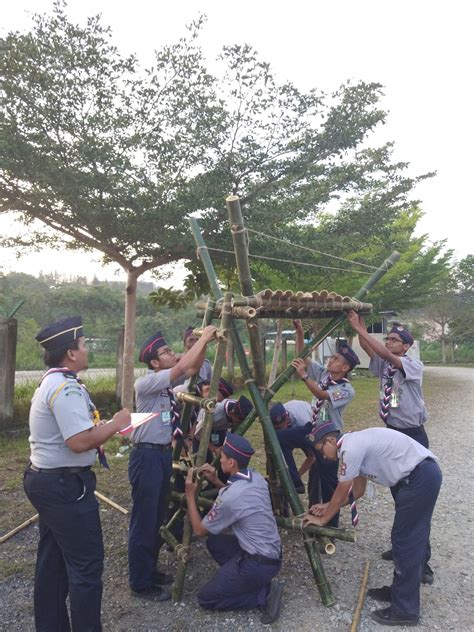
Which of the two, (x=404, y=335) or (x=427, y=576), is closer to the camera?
(x=427, y=576)

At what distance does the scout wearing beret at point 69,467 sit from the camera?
2.88 m

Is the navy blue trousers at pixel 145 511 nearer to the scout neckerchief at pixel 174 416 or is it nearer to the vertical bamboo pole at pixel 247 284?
the scout neckerchief at pixel 174 416

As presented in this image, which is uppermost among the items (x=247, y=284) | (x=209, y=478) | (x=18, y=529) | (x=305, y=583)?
(x=247, y=284)

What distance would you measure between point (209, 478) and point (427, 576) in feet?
6.19

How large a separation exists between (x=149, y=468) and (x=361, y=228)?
21.5 feet

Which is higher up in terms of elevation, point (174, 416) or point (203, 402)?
point (203, 402)

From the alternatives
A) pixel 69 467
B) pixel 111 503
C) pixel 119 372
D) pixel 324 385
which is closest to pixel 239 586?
pixel 69 467

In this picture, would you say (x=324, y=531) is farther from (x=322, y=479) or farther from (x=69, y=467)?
(x=69, y=467)

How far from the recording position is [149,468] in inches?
152

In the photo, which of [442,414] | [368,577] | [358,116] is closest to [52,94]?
[358,116]

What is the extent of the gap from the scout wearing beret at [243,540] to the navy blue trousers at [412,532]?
83 cm

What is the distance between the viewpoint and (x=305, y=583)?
4035mm

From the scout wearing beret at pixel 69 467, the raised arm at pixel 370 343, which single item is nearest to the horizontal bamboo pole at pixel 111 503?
the scout wearing beret at pixel 69 467

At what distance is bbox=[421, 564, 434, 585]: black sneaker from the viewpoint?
4.07 meters
